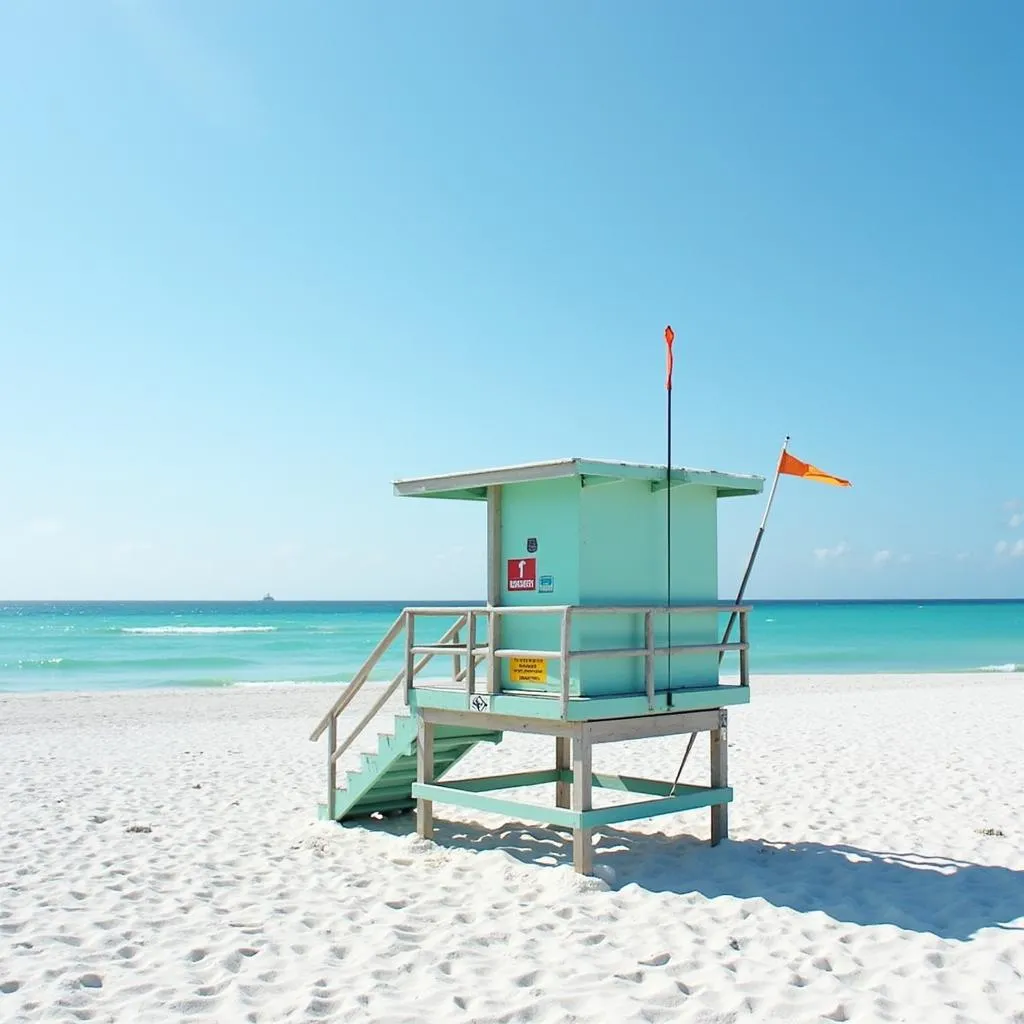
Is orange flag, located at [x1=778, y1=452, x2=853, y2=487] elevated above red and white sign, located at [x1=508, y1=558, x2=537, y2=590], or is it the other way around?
orange flag, located at [x1=778, y1=452, x2=853, y2=487]

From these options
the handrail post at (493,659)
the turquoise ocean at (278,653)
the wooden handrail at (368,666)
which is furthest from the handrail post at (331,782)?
the turquoise ocean at (278,653)

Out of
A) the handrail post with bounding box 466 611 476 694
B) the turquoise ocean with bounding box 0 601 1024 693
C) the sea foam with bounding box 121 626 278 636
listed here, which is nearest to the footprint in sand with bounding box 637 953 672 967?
the handrail post with bounding box 466 611 476 694

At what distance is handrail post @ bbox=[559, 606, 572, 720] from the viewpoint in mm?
7938

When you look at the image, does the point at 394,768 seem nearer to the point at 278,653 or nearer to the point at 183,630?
the point at 278,653

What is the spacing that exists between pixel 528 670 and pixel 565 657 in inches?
32.0

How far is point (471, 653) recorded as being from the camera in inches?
346

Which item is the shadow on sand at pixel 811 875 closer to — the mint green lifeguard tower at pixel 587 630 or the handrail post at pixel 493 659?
the mint green lifeguard tower at pixel 587 630

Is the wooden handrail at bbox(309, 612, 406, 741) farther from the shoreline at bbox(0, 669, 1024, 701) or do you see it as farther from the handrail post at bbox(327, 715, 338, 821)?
the shoreline at bbox(0, 669, 1024, 701)

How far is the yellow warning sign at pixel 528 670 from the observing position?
8555 mm

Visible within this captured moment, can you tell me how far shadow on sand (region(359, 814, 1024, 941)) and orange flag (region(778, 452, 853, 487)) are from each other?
Result: 10.1ft

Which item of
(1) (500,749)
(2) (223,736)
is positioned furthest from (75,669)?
(1) (500,749)

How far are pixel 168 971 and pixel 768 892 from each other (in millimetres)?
4073

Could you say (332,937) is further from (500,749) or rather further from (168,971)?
(500,749)

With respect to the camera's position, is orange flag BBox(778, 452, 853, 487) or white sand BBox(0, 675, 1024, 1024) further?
orange flag BBox(778, 452, 853, 487)
